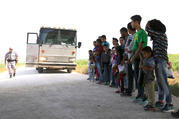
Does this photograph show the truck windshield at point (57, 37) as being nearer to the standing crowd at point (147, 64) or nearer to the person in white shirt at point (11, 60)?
the person in white shirt at point (11, 60)

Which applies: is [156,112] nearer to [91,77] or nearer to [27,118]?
[27,118]

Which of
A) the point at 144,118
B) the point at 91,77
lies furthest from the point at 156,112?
the point at 91,77

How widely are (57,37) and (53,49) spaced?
2.88 feet

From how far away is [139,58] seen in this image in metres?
5.38

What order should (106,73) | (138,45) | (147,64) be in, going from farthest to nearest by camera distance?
(106,73)
(138,45)
(147,64)

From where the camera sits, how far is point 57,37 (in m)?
16.3

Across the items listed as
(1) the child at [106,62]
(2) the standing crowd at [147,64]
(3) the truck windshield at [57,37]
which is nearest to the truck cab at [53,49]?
(3) the truck windshield at [57,37]

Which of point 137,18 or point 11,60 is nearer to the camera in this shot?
point 137,18

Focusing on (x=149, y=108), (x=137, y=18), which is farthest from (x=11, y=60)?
(x=149, y=108)

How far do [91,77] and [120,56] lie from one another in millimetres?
4580

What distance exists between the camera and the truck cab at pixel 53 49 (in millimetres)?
15797

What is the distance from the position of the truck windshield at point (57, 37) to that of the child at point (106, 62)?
7.26 metres

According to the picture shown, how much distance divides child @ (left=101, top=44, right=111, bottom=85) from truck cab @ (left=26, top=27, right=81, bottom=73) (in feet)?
22.4

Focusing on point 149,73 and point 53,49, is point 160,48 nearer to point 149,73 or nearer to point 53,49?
point 149,73
